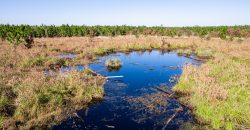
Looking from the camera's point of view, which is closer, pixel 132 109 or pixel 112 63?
pixel 132 109

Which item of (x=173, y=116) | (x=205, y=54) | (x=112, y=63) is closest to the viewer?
(x=173, y=116)

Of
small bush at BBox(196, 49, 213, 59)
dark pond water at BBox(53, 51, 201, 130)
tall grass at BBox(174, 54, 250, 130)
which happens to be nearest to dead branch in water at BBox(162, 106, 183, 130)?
dark pond water at BBox(53, 51, 201, 130)

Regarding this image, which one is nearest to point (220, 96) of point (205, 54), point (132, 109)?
point (132, 109)

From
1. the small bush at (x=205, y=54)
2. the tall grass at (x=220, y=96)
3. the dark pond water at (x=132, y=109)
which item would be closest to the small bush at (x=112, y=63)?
the dark pond water at (x=132, y=109)

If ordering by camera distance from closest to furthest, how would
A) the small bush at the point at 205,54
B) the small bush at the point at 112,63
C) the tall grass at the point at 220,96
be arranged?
the tall grass at the point at 220,96 → the small bush at the point at 112,63 → the small bush at the point at 205,54

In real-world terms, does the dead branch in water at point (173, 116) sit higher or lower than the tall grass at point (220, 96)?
lower

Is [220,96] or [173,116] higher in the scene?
[220,96]

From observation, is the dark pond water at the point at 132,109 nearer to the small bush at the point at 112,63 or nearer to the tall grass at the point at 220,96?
the tall grass at the point at 220,96

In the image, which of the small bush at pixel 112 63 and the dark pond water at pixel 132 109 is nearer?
the dark pond water at pixel 132 109

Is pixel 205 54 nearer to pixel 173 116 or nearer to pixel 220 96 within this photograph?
pixel 220 96

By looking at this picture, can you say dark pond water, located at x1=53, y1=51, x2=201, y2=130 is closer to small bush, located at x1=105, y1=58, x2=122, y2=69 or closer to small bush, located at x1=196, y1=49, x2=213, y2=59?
small bush, located at x1=105, y1=58, x2=122, y2=69

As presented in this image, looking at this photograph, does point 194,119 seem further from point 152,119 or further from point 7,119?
point 7,119

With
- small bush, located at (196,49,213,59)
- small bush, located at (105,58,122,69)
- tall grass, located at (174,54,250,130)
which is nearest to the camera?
tall grass, located at (174,54,250,130)

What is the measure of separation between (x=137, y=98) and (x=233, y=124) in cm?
619
